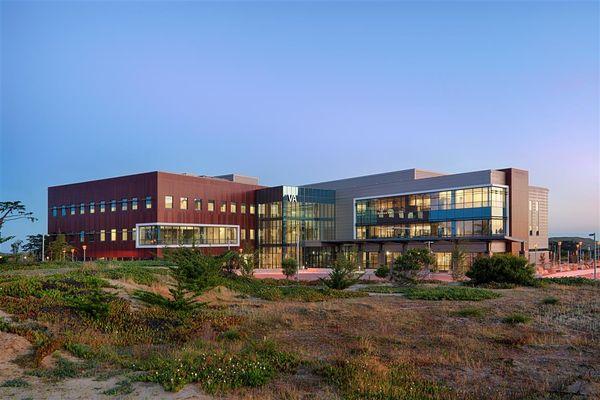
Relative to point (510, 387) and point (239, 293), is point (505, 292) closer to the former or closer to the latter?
point (239, 293)

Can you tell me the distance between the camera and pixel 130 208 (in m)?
70.1

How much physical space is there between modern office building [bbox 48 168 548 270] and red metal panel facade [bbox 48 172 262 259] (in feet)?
0.51

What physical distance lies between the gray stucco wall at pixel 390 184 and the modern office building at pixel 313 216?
153 mm

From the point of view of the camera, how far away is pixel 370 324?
1794cm

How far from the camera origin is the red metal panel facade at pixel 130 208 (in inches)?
2694

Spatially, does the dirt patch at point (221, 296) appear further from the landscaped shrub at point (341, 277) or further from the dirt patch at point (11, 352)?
the dirt patch at point (11, 352)

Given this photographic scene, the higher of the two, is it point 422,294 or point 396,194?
point 396,194

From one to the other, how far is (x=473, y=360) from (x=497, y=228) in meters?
52.4

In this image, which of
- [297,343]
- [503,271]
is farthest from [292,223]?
[297,343]

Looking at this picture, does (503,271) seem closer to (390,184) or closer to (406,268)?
(406,268)

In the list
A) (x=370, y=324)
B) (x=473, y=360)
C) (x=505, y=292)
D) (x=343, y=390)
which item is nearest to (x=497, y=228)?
(x=505, y=292)

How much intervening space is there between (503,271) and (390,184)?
40007 millimetres

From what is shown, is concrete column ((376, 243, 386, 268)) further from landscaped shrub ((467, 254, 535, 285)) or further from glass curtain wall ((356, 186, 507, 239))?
landscaped shrub ((467, 254, 535, 285))

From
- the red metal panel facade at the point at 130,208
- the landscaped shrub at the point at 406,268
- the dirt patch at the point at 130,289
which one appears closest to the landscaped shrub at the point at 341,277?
the landscaped shrub at the point at 406,268
